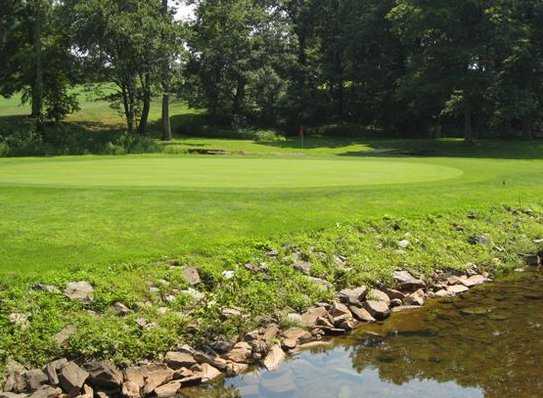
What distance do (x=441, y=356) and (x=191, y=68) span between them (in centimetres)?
5185

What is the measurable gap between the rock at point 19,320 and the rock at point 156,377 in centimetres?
184

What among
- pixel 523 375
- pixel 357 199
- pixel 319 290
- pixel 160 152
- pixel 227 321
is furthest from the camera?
pixel 160 152

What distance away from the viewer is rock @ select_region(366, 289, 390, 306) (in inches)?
468

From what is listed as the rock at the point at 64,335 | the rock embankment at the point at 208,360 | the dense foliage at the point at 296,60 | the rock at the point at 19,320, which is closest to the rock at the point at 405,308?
the rock embankment at the point at 208,360

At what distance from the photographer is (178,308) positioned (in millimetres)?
10203

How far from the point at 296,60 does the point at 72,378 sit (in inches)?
2296

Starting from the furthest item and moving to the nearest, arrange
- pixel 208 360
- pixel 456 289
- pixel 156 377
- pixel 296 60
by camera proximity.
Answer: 1. pixel 296 60
2. pixel 456 289
3. pixel 208 360
4. pixel 156 377

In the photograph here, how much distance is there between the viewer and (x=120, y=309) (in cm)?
973

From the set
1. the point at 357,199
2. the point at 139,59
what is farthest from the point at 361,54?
the point at 357,199

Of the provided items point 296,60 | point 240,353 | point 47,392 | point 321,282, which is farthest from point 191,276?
point 296,60

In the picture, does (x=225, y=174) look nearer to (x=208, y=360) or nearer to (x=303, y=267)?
(x=303, y=267)

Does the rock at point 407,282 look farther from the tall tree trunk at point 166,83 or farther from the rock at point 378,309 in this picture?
the tall tree trunk at point 166,83

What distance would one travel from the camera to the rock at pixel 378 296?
11.9 m

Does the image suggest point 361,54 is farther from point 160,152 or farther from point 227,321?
point 227,321
